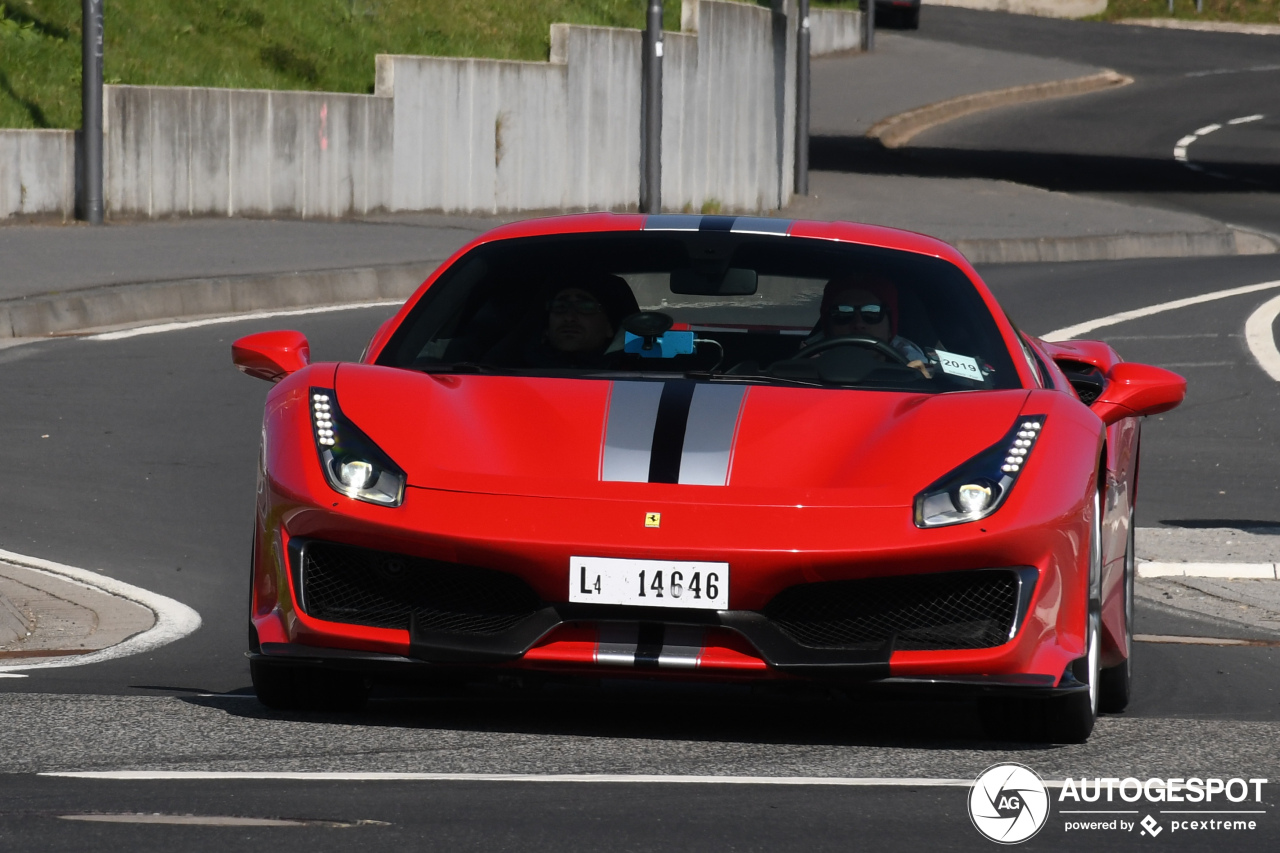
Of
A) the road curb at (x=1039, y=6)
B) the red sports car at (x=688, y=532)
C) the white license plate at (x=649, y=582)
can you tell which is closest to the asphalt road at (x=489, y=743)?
the red sports car at (x=688, y=532)

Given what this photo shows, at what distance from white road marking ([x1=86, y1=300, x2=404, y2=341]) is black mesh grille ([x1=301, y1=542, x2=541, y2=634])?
9.59 meters

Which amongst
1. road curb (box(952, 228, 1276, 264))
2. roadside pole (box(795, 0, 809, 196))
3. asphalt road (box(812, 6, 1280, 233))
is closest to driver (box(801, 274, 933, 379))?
road curb (box(952, 228, 1276, 264))

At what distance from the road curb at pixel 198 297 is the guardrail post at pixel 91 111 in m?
2.91

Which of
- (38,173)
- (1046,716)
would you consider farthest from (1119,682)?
(38,173)

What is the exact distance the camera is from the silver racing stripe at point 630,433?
213 inches

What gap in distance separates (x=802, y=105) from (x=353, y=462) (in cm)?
2610

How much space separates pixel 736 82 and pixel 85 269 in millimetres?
13376

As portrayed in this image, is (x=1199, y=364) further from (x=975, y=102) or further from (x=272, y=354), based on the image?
(x=975, y=102)

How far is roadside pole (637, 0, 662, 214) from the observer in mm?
25609

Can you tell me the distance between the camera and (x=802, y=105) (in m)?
31.1

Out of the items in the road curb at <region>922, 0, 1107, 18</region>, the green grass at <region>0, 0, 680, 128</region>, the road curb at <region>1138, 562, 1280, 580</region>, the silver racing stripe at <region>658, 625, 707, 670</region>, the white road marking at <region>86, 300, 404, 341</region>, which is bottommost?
the road curb at <region>1138, 562, 1280, 580</region>

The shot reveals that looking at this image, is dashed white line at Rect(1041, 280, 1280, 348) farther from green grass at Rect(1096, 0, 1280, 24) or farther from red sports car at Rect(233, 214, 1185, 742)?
green grass at Rect(1096, 0, 1280, 24)

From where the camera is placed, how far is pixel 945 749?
17.8 ft

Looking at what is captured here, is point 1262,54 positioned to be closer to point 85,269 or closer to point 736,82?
point 736,82
